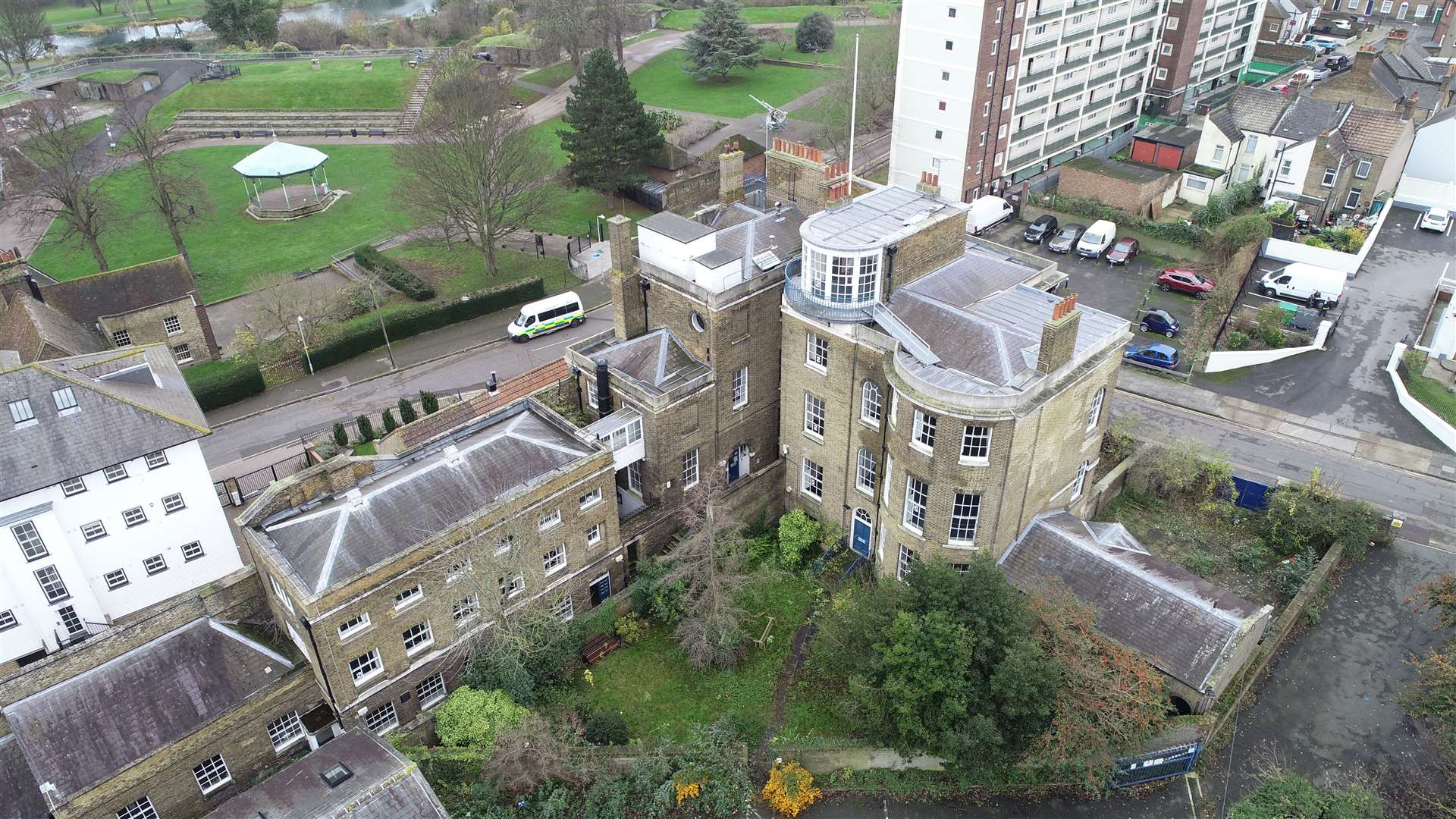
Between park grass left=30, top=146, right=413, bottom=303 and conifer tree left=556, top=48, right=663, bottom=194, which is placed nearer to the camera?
park grass left=30, top=146, right=413, bottom=303

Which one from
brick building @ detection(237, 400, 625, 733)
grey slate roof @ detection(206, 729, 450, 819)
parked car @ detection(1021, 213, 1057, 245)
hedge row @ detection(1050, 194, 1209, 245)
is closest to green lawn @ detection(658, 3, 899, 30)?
hedge row @ detection(1050, 194, 1209, 245)

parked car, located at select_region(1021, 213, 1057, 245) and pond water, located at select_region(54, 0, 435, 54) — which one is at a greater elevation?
pond water, located at select_region(54, 0, 435, 54)

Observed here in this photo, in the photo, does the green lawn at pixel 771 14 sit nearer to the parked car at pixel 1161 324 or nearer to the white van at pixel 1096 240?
the white van at pixel 1096 240

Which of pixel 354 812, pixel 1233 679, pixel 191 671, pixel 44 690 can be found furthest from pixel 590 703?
pixel 1233 679

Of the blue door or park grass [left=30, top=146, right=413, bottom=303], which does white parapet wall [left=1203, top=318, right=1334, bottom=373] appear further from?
park grass [left=30, top=146, right=413, bottom=303]

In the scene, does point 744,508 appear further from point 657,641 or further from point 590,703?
point 590,703

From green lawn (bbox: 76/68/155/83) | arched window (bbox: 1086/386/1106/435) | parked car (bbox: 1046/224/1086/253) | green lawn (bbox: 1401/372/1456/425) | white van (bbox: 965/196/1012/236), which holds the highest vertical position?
arched window (bbox: 1086/386/1106/435)

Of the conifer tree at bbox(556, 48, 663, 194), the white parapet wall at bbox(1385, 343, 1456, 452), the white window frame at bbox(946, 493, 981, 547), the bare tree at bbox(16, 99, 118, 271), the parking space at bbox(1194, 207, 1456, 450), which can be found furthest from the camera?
the conifer tree at bbox(556, 48, 663, 194)

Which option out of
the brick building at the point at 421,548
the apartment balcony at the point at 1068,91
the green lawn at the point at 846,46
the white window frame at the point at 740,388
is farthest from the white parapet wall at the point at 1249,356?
the green lawn at the point at 846,46
